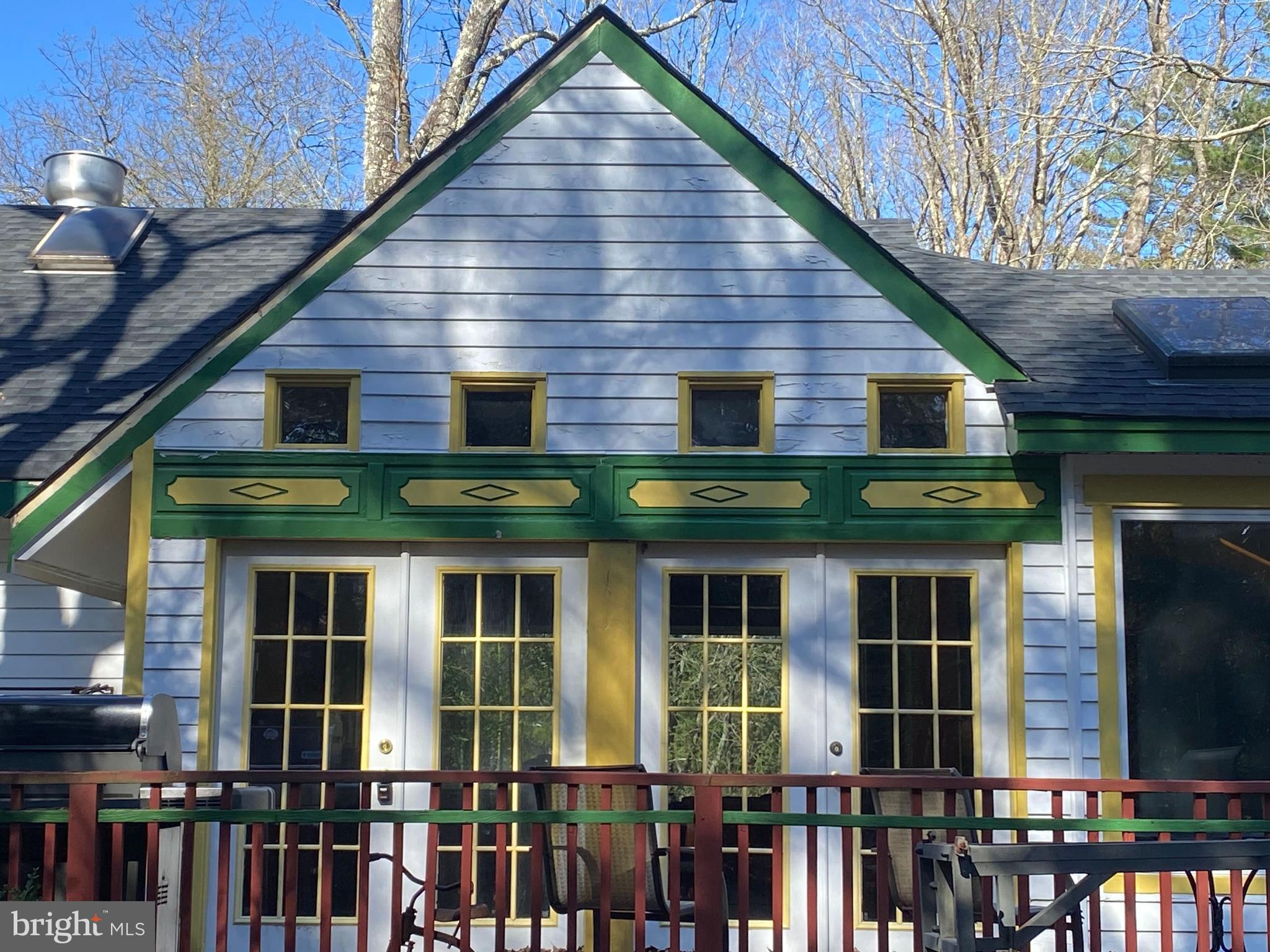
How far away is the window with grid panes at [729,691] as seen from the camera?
7133 mm

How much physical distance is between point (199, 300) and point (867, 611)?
555cm

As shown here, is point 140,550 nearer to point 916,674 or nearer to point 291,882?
point 291,882

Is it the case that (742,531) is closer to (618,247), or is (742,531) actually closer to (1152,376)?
(618,247)

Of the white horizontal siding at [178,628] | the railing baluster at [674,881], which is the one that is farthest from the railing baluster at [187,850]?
the railing baluster at [674,881]

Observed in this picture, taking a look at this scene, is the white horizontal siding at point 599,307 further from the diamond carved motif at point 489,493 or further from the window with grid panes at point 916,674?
the window with grid panes at point 916,674

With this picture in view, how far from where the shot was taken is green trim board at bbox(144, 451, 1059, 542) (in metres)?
7.16

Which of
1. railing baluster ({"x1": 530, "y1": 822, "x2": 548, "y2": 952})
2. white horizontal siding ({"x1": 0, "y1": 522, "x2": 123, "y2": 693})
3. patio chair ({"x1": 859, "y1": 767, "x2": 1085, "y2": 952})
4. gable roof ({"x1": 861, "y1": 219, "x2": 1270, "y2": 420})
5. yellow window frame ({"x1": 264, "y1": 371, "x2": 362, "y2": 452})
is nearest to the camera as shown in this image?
railing baluster ({"x1": 530, "y1": 822, "x2": 548, "y2": 952})

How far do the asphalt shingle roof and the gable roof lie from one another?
4.46 meters

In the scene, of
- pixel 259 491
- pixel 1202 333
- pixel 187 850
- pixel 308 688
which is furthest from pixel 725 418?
pixel 187 850

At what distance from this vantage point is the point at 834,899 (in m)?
6.95

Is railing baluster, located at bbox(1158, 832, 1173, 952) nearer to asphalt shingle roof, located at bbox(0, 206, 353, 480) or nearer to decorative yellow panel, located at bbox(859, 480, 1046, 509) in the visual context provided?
decorative yellow panel, located at bbox(859, 480, 1046, 509)

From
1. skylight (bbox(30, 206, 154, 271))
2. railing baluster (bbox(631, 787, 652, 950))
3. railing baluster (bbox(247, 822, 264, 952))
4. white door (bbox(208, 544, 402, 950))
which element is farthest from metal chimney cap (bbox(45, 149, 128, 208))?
railing baluster (bbox(631, 787, 652, 950))

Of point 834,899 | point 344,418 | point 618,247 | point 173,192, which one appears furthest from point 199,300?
point 173,192

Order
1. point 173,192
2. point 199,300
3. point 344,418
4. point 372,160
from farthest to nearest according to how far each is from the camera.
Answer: point 173,192 → point 372,160 → point 199,300 → point 344,418
